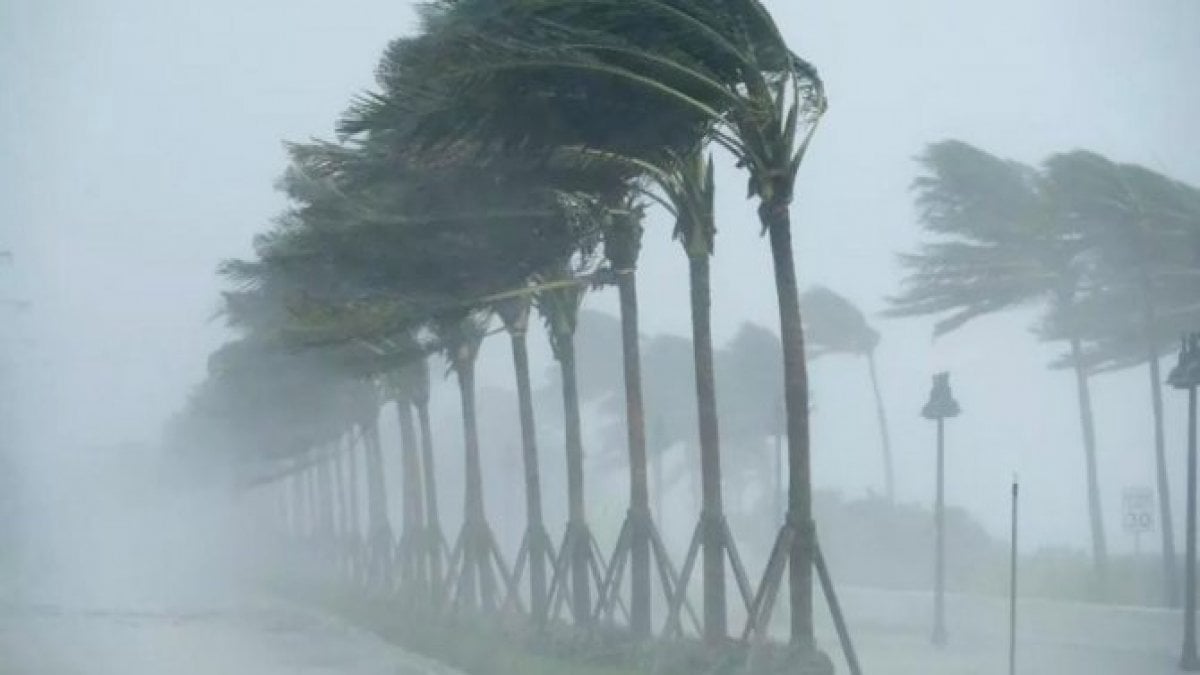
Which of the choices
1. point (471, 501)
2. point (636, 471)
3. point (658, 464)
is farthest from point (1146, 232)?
point (658, 464)

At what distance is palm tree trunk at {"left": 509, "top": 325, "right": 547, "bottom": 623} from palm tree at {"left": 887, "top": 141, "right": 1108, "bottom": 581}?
10589 mm

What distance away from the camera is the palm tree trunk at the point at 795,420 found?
1972 cm

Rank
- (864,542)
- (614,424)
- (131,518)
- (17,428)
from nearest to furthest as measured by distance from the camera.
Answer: (864,542) → (614,424) → (17,428) → (131,518)

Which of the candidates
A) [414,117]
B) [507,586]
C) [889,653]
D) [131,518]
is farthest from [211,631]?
[131,518]

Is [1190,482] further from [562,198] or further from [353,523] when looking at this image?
[353,523]

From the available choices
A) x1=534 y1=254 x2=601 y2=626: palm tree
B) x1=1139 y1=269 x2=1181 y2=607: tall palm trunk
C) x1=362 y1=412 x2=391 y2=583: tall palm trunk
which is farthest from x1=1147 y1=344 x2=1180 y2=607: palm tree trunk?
x1=362 y1=412 x2=391 y2=583: tall palm trunk

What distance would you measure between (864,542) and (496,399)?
35874 millimetres

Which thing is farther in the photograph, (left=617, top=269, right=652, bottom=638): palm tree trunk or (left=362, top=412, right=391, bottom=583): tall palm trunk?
(left=362, top=412, right=391, bottom=583): tall palm trunk

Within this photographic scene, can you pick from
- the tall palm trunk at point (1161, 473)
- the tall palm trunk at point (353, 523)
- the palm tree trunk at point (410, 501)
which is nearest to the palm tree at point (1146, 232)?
the tall palm trunk at point (1161, 473)

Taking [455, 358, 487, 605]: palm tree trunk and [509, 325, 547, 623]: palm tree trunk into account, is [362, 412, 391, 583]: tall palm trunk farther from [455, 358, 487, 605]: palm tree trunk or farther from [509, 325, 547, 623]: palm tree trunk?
[509, 325, 547, 623]: palm tree trunk

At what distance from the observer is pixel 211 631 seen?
41281 millimetres

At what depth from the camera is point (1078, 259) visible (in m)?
38.2

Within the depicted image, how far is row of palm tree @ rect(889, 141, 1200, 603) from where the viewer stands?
34531 millimetres

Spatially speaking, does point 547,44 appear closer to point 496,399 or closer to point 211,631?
point 211,631
